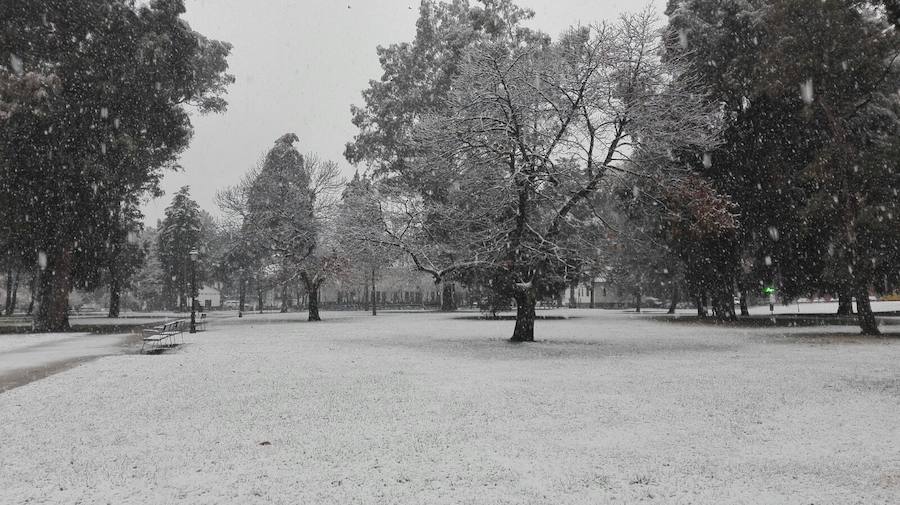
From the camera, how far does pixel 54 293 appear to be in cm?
2617

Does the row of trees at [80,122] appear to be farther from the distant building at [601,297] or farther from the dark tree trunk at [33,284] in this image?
the distant building at [601,297]

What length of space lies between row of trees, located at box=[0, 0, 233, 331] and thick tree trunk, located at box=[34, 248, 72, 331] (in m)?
0.04

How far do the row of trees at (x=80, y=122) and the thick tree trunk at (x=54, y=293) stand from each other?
4cm

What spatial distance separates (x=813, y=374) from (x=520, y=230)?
8376mm

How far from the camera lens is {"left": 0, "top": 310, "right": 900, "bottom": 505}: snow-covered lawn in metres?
4.84

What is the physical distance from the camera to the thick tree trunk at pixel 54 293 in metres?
25.8

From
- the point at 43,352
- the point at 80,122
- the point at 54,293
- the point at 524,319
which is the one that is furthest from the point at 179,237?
the point at 524,319

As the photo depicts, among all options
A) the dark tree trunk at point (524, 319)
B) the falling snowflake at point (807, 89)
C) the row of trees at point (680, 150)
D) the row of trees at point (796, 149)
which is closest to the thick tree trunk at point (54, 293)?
the row of trees at point (680, 150)

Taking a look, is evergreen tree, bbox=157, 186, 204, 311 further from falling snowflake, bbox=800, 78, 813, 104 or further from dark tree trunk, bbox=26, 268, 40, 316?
falling snowflake, bbox=800, 78, 813, 104

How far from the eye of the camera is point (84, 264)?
2766 centimetres

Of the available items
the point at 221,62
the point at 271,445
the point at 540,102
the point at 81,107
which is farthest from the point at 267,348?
the point at 221,62

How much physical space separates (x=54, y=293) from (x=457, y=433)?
2578 cm

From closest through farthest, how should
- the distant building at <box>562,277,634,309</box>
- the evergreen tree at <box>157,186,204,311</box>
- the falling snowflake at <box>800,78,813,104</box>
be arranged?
the falling snowflake at <box>800,78,813,104</box>, the evergreen tree at <box>157,186,204,311</box>, the distant building at <box>562,277,634,309</box>

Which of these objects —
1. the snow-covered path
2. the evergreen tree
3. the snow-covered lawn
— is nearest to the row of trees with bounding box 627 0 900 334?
the snow-covered lawn
